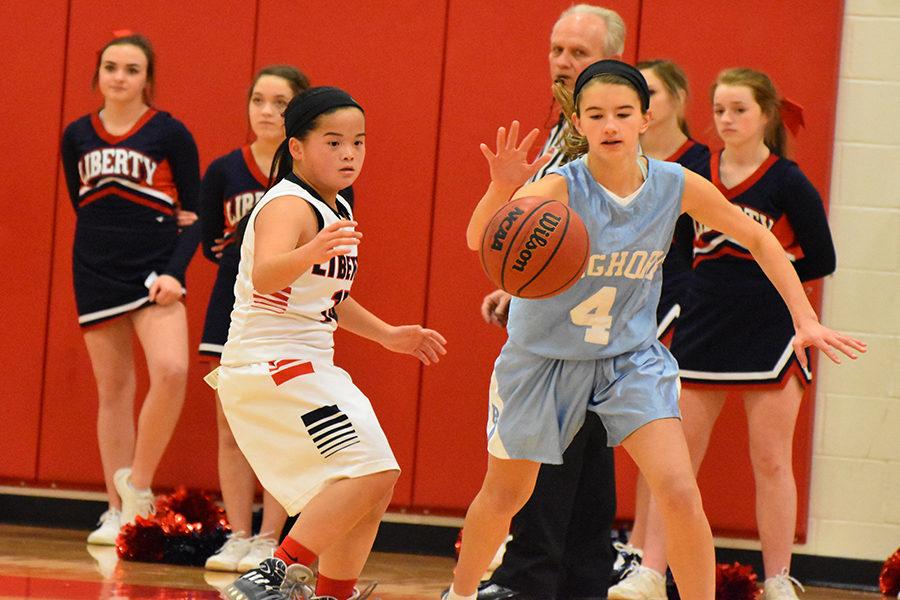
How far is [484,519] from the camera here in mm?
3639

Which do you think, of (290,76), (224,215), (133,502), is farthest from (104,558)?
(290,76)

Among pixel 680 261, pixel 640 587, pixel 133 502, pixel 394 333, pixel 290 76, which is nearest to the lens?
pixel 394 333

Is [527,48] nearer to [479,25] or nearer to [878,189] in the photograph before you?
[479,25]

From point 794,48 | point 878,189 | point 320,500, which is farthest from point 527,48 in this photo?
point 320,500

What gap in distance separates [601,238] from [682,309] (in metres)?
1.59

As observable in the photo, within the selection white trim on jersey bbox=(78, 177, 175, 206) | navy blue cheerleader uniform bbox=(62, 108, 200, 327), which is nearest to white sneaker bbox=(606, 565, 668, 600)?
navy blue cheerleader uniform bbox=(62, 108, 200, 327)

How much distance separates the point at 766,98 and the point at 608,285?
1726mm

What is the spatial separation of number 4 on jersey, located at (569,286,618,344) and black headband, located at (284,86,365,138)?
90cm

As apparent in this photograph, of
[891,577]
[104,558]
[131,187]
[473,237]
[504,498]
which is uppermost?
[131,187]

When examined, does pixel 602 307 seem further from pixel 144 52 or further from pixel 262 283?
pixel 144 52

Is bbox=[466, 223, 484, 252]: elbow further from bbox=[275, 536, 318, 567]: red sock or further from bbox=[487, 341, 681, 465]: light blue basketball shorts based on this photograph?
bbox=[275, 536, 318, 567]: red sock

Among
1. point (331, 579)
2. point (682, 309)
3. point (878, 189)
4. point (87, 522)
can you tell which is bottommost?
point (87, 522)

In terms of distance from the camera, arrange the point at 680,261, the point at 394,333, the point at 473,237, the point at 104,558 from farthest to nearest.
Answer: the point at 104,558
the point at 680,261
the point at 394,333
the point at 473,237

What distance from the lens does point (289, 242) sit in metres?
3.47
